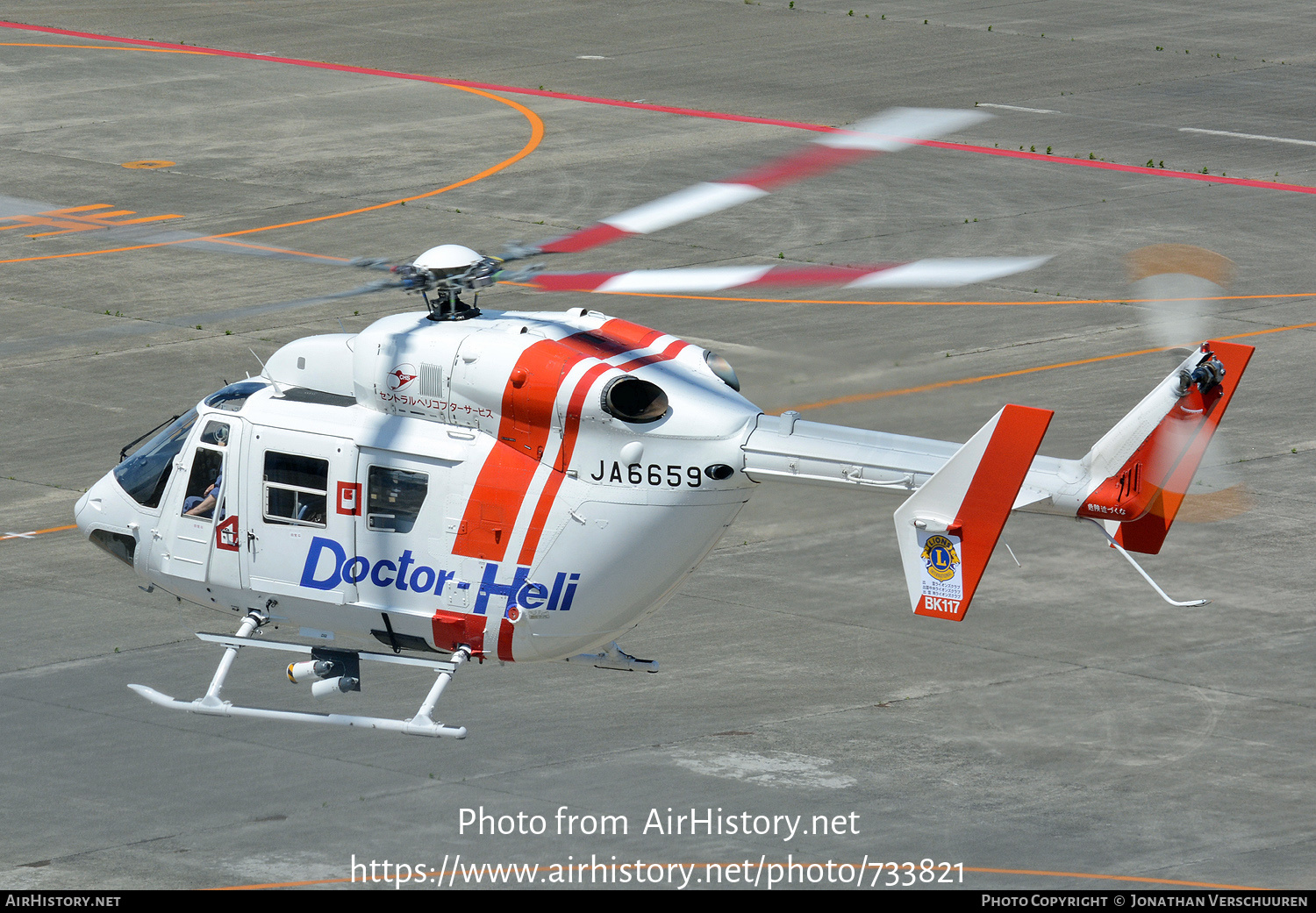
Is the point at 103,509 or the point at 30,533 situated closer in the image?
the point at 103,509

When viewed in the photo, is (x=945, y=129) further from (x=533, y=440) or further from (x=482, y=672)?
(x=482, y=672)

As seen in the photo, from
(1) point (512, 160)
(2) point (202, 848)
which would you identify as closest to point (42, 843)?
(2) point (202, 848)

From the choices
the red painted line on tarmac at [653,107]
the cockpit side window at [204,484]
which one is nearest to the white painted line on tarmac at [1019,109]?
the red painted line on tarmac at [653,107]

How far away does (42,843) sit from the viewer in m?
20.6

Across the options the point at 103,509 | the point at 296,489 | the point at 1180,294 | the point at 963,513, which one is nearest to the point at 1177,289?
the point at 1180,294

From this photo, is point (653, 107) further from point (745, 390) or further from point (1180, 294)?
point (1180, 294)

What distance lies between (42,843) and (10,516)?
34.3ft

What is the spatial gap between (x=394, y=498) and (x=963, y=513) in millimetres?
5757

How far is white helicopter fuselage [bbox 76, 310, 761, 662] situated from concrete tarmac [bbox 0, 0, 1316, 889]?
51.9 inches

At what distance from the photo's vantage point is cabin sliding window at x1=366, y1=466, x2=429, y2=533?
1977cm

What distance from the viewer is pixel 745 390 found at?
19656 mm

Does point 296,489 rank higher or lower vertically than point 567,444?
lower

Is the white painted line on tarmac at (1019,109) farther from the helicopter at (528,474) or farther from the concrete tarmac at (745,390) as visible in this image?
the helicopter at (528,474)

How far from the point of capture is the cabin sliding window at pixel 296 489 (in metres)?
20.1
